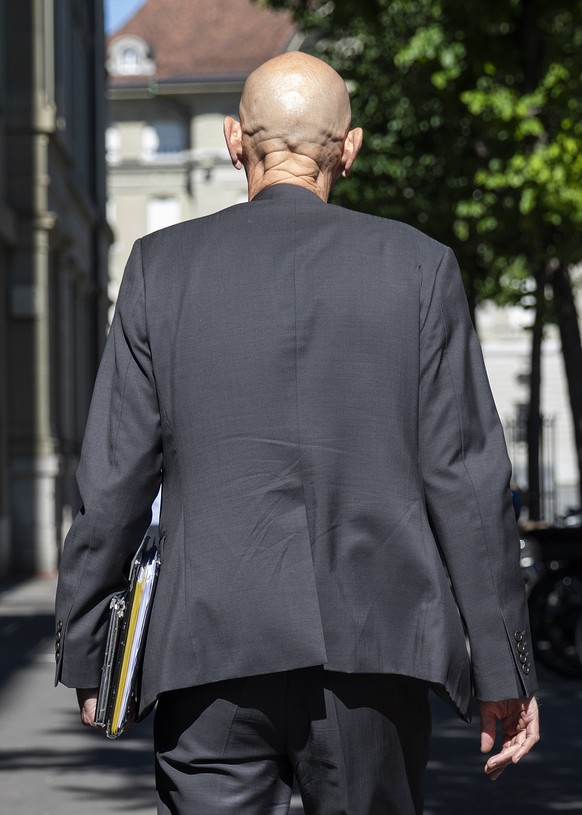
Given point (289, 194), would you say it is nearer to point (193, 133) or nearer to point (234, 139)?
point (234, 139)

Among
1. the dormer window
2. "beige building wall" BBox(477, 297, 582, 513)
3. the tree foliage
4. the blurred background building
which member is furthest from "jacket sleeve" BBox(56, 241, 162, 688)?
the dormer window

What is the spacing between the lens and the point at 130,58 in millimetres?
60125

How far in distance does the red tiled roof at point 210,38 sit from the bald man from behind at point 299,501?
178 ft

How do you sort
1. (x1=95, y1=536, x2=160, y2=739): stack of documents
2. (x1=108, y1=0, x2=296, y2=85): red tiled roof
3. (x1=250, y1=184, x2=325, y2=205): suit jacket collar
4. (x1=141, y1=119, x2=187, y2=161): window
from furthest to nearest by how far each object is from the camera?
(x1=141, y1=119, x2=187, y2=161): window < (x1=108, y1=0, x2=296, y2=85): red tiled roof < (x1=250, y1=184, x2=325, y2=205): suit jacket collar < (x1=95, y1=536, x2=160, y2=739): stack of documents

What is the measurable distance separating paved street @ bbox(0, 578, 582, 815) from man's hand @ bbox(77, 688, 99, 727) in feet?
11.6

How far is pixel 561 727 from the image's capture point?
8.77 meters

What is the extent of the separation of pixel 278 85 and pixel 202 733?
1.12 meters

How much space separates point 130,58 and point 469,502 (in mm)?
58923

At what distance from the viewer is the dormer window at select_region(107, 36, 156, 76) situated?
196 ft

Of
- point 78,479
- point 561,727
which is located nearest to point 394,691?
point 78,479

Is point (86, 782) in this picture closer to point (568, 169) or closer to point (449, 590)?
point (449, 590)

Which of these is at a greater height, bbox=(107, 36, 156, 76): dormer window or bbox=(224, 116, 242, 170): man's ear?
bbox=(107, 36, 156, 76): dormer window

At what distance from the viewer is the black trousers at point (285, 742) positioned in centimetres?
277

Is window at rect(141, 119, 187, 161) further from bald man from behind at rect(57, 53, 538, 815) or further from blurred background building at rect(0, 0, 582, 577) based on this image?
bald man from behind at rect(57, 53, 538, 815)
